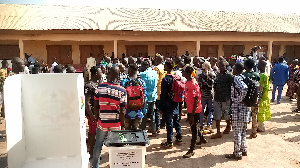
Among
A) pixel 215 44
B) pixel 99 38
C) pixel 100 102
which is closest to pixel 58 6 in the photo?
A: pixel 99 38

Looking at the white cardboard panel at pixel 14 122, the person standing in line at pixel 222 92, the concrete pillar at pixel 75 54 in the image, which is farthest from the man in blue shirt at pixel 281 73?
the concrete pillar at pixel 75 54

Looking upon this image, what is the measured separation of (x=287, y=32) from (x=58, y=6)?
55.8ft

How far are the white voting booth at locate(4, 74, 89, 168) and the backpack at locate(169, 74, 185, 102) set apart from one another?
2.26m

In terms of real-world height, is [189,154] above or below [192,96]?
below

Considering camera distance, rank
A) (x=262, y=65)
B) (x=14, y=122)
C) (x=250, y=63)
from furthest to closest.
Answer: (x=262, y=65), (x=250, y=63), (x=14, y=122)

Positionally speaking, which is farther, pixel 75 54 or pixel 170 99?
pixel 75 54

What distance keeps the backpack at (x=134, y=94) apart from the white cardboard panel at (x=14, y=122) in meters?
2.06

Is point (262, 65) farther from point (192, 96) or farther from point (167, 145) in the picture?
point (167, 145)

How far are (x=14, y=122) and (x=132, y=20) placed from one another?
46.9 feet

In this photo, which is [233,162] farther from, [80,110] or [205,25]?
[205,25]

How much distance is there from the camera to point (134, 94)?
4.70 metres

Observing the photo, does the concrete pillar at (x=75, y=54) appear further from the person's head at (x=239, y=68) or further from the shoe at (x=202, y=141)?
the person's head at (x=239, y=68)

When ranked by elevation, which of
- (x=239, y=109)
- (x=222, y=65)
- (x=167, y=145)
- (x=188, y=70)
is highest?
(x=222, y=65)

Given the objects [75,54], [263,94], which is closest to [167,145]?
[263,94]
